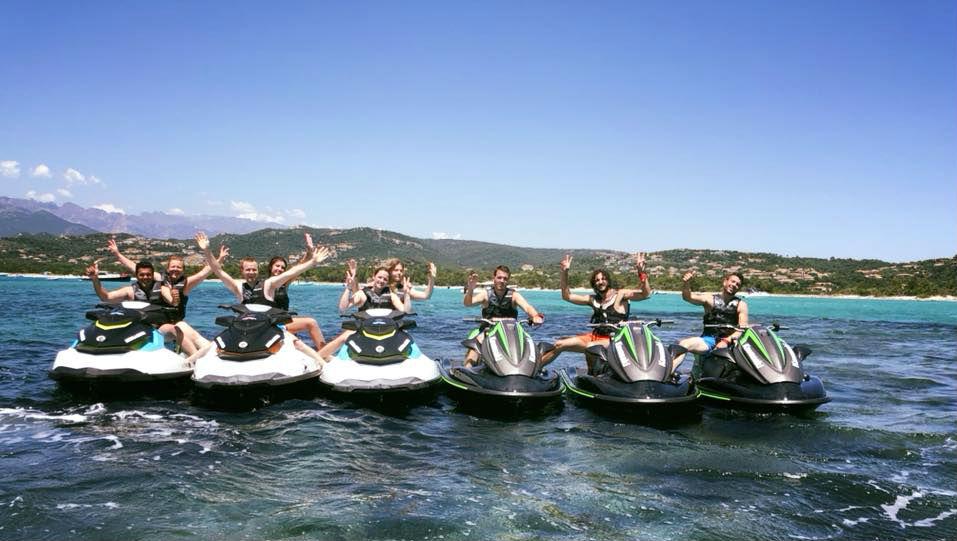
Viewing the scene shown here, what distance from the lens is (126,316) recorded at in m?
8.29

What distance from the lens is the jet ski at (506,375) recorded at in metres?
7.58

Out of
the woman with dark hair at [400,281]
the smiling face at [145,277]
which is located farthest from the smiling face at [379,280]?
the smiling face at [145,277]

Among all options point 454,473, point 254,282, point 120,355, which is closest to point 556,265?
point 254,282

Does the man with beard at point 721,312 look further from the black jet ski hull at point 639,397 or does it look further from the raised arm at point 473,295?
the raised arm at point 473,295

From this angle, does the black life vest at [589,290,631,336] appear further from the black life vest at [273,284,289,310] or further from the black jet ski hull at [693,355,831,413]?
the black life vest at [273,284,289,310]

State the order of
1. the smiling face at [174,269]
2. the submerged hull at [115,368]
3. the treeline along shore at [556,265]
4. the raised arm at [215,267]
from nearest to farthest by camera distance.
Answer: the submerged hull at [115,368] → the raised arm at [215,267] → the smiling face at [174,269] → the treeline along shore at [556,265]

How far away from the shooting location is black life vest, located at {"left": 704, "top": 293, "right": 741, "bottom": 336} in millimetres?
9398

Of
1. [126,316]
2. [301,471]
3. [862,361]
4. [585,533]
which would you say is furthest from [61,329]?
[862,361]

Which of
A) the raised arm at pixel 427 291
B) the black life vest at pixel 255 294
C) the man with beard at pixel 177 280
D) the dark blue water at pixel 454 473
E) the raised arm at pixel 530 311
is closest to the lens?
the dark blue water at pixel 454 473

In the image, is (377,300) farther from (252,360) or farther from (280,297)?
(252,360)

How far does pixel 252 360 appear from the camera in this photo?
786cm

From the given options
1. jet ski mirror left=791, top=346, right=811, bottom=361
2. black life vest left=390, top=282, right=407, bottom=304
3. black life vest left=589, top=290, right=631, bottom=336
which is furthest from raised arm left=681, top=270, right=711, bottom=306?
black life vest left=390, top=282, right=407, bottom=304

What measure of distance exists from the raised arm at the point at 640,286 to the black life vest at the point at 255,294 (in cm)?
546

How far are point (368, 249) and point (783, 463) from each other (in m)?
153
